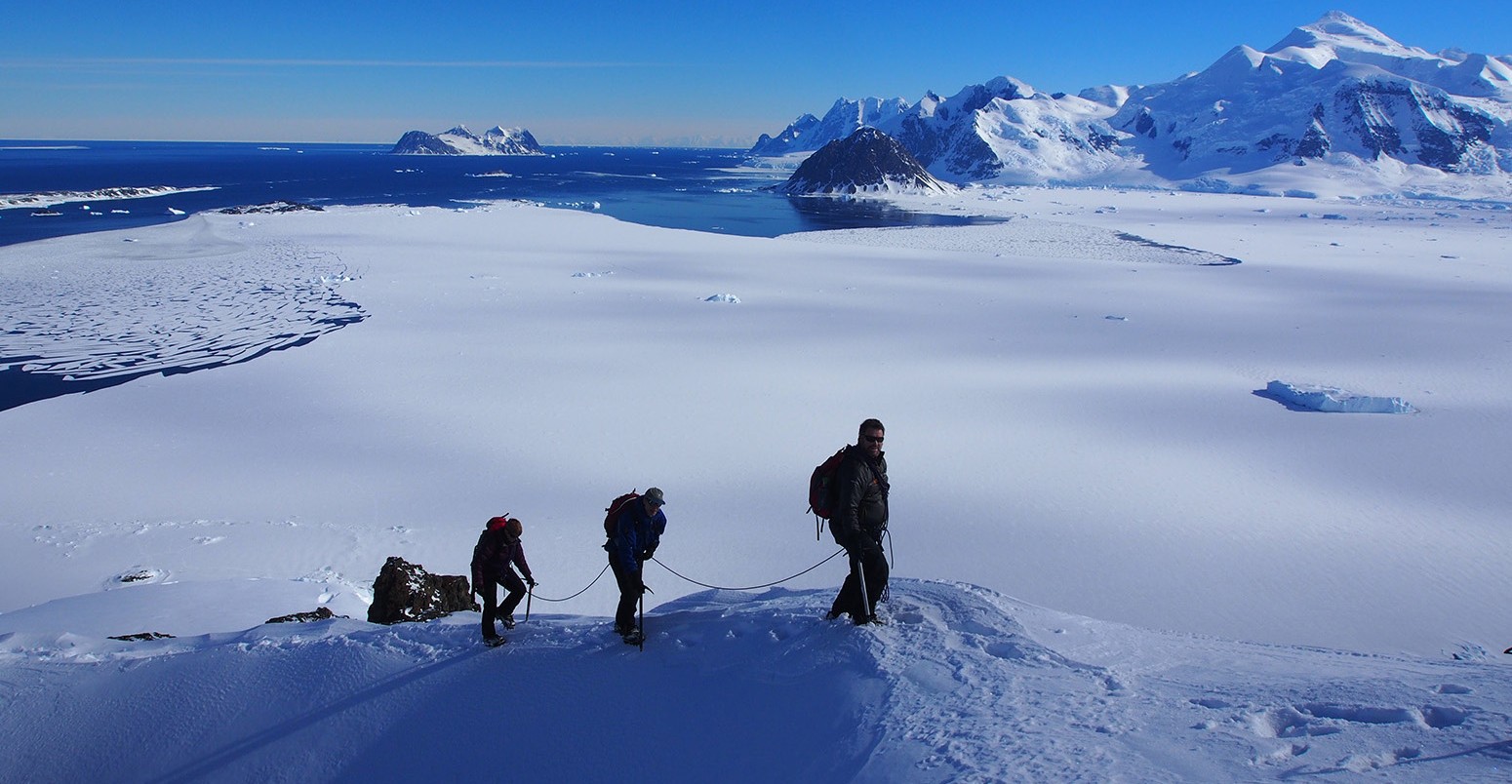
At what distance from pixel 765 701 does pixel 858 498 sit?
62.8 inches

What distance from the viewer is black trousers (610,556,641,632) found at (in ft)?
20.6

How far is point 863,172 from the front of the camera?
9688 cm

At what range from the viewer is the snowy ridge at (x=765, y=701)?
15.6 feet

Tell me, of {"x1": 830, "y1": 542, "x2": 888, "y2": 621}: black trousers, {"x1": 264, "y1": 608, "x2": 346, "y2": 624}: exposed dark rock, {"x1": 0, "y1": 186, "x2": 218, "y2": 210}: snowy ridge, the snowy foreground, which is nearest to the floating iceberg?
the snowy foreground

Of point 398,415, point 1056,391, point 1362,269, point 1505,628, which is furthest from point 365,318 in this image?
point 1362,269

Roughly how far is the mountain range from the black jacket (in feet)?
373

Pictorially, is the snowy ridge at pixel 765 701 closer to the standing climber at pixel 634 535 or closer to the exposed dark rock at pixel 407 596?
the standing climber at pixel 634 535

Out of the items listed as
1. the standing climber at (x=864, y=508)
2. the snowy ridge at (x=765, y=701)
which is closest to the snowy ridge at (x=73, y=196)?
the snowy ridge at (x=765, y=701)

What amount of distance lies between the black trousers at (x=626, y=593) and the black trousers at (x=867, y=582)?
160 cm

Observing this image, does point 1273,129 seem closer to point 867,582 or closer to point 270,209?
point 270,209

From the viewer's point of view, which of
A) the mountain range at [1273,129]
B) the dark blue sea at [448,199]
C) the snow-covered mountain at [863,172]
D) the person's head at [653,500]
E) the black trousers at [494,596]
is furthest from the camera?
the mountain range at [1273,129]

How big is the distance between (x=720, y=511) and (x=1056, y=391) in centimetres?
996

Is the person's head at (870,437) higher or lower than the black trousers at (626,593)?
higher

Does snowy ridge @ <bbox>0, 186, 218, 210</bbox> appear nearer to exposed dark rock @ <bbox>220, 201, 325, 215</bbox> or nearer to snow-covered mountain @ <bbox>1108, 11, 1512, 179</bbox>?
exposed dark rock @ <bbox>220, 201, 325, 215</bbox>
